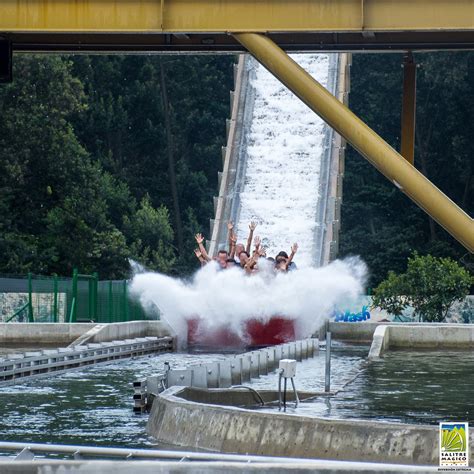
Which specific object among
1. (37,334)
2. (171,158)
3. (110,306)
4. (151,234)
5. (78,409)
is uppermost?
(171,158)

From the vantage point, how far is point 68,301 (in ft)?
132

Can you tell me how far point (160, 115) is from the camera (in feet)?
235

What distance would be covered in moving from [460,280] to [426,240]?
26.7 m

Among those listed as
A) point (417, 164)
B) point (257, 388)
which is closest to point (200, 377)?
point (257, 388)

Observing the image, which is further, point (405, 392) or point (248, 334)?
point (248, 334)

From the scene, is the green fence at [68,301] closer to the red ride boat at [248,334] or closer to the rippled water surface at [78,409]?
the red ride boat at [248,334]

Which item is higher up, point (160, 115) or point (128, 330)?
point (160, 115)

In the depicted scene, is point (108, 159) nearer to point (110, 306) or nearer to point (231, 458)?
point (110, 306)

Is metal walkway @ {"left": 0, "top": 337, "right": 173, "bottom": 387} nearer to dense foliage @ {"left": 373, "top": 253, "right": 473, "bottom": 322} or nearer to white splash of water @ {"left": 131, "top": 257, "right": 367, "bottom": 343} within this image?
white splash of water @ {"left": 131, "top": 257, "right": 367, "bottom": 343}

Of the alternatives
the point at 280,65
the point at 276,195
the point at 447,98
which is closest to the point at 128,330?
the point at 276,195

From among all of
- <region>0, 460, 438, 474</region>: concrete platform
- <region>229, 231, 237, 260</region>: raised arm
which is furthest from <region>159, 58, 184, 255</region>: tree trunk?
<region>0, 460, 438, 474</region>: concrete platform

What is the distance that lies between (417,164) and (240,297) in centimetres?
3799

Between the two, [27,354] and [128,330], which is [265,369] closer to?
[27,354]

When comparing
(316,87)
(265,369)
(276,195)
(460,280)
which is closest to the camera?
(316,87)
